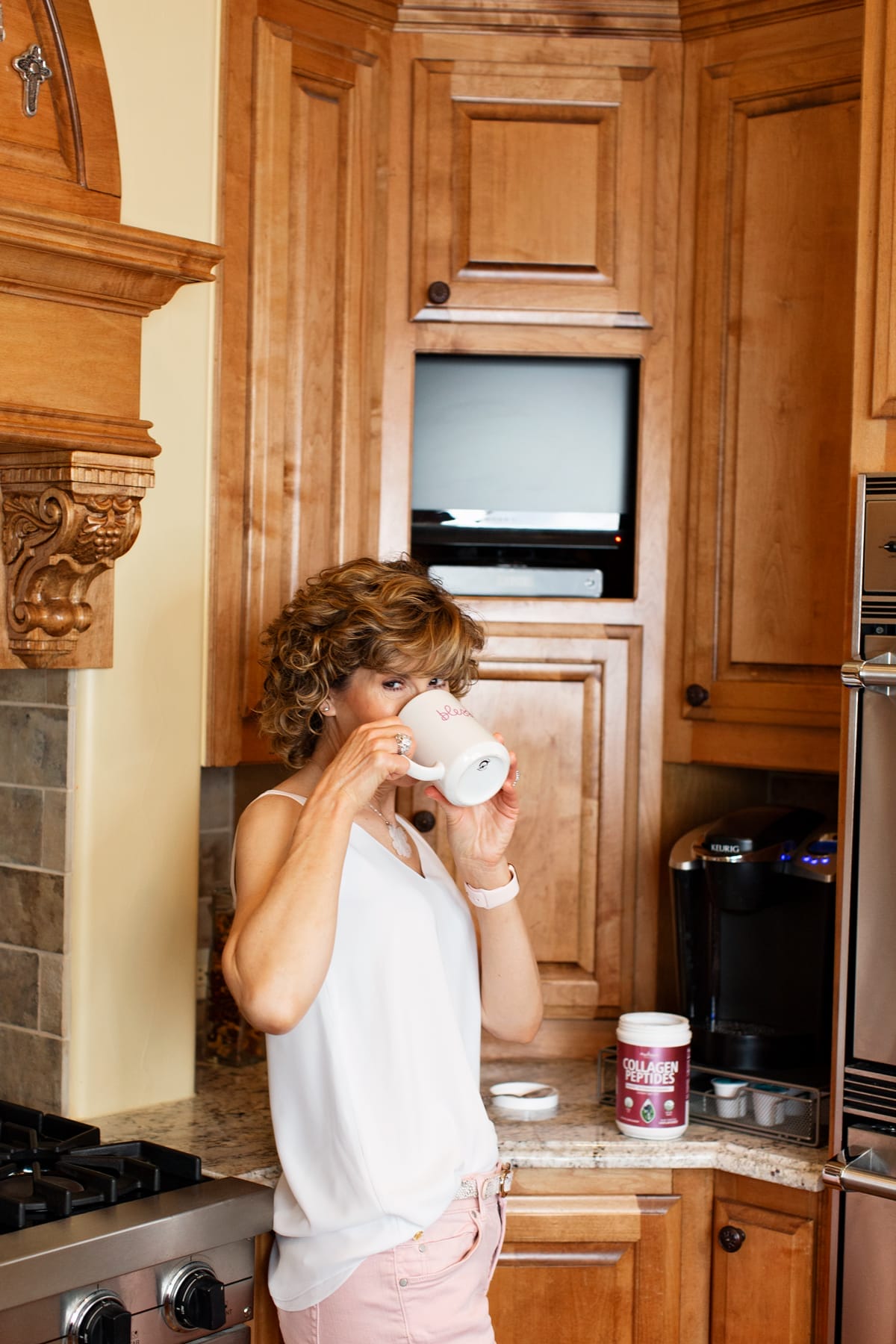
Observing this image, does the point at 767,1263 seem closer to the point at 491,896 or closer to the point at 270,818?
the point at 491,896

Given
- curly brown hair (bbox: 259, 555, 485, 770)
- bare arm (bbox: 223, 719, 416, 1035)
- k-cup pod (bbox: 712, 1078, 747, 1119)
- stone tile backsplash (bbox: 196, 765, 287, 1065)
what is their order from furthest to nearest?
stone tile backsplash (bbox: 196, 765, 287, 1065), k-cup pod (bbox: 712, 1078, 747, 1119), curly brown hair (bbox: 259, 555, 485, 770), bare arm (bbox: 223, 719, 416, 1035)

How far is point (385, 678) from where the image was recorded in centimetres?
172

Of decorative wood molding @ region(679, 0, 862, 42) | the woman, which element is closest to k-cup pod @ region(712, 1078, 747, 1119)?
the woman

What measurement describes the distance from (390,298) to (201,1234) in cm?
140

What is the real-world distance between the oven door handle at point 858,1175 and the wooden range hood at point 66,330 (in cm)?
116

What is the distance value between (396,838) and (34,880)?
1.76ft

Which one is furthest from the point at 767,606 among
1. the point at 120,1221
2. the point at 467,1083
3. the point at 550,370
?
the point at 120,1221

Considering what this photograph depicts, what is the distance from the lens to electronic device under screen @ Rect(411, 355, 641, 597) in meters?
2.34

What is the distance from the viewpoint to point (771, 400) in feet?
7.40

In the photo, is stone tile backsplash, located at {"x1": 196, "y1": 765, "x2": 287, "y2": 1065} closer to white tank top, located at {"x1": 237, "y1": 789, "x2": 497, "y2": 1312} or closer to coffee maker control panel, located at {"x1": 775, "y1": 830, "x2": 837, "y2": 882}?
white tank top, located at {"x1": 237, "y1": 789, "x2": 497, "y2": 1312}

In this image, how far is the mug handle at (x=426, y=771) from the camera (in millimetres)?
1565

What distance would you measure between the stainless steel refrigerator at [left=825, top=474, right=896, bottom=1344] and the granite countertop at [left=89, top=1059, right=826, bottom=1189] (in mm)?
88

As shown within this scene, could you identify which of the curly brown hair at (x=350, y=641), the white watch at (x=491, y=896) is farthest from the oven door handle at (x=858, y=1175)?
the curly brown hair at (x=350, y=641)

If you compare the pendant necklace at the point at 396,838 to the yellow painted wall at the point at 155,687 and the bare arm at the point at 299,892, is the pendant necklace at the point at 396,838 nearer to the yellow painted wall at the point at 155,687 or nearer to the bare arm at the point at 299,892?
the bare arm at the point at 299,892
